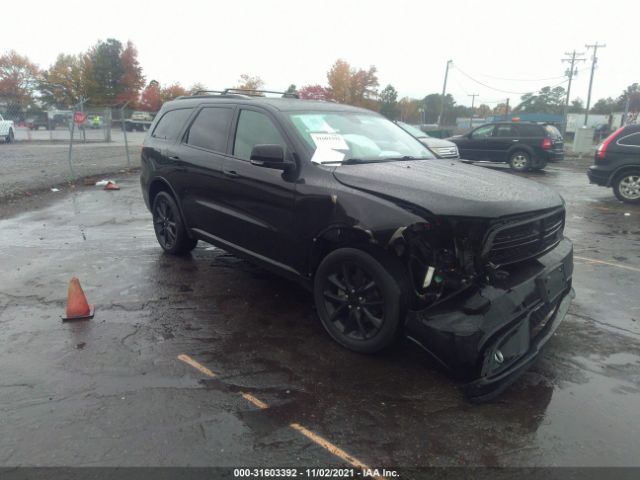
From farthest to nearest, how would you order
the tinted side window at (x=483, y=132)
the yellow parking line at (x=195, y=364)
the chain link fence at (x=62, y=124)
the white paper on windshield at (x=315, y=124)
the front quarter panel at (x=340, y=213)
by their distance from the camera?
the chain link fence at (x=62, y=124), the tinted side window at (x=483, y=132), the white paper on windshield at (x=315, y=124), the yellow parking line at (x=195, y=364), the front quarter panel at (x=340, y=213)

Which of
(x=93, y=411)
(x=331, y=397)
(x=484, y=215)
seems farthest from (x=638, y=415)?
(x=93, y=411)

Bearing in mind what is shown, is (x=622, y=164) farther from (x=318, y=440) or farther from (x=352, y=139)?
(x=318, y=440)

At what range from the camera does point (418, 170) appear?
3.83 metres

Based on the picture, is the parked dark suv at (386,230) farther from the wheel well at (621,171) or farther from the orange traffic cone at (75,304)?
the wheel well at (621,171)

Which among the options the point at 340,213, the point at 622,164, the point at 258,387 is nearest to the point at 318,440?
the point at 258,387

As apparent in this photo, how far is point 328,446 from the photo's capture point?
8.61ft

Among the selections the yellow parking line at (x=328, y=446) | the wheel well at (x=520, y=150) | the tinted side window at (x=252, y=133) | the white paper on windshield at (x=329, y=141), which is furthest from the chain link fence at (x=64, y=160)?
the wheel well at (x=520, y=150)

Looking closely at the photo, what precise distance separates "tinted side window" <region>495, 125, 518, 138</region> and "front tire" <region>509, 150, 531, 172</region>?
664 millimetres

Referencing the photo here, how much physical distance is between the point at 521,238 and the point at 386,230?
35.8 inches

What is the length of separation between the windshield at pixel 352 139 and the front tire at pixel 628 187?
7993mm

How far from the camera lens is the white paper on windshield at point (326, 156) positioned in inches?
154

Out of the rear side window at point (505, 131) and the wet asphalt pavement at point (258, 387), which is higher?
the rear side window at point (505, 131)

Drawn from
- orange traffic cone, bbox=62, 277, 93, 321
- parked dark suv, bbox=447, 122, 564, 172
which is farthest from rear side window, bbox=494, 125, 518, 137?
orange traffic cone, bbox=62, 277, 93, 321

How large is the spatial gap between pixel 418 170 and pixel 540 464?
7.15ft
